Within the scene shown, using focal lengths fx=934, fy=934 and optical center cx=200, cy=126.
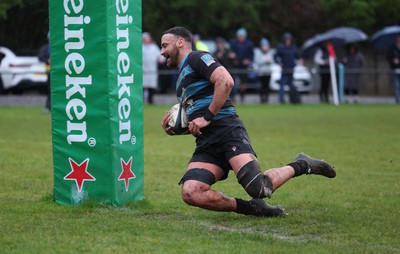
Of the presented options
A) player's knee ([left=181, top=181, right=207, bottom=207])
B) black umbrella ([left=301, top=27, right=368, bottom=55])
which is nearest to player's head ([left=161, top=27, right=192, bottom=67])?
player's knee ([left=181, top=181, right=207, bottom=207])

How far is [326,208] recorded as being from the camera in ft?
29.9

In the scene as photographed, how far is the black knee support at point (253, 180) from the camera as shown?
316 inches

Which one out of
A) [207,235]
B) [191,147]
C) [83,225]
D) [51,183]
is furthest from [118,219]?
[191,147]

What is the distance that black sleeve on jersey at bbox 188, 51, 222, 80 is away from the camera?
26.5ft

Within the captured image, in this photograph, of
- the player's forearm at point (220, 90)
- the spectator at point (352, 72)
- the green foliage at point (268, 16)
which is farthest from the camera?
the green foliage at point (268, 16)

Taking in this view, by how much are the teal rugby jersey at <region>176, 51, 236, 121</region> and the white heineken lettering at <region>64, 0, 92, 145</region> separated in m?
0.91

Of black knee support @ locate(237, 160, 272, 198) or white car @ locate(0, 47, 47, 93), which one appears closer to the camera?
black knee support @ locate(237, 160, 272, 198)

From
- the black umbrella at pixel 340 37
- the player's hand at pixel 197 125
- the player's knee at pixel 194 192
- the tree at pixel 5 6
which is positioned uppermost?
the tree at pixel 5 6

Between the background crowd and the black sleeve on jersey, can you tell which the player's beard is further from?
the background crowd

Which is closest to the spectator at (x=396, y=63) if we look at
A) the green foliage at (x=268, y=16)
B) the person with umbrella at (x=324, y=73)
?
the person with umbrella at (x=324, y=73)

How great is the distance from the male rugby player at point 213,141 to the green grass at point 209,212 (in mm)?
197

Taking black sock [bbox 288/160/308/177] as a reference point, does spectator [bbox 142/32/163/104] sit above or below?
above

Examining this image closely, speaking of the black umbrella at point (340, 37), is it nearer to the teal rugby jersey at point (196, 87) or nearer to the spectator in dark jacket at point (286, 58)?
the spectator in dark jacket at point (286, 58)

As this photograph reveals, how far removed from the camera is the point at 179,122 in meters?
8.28
